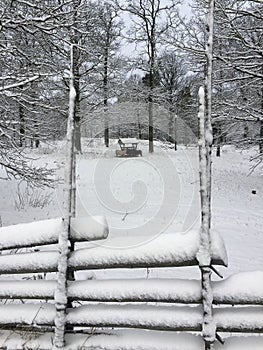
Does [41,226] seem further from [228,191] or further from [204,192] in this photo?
[228,191]

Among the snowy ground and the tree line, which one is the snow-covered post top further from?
the tree line

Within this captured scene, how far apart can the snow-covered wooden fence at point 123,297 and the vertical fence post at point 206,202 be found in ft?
0.27

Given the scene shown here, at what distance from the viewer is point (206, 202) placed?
2355 millimetres

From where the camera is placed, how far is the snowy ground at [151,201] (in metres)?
7.69

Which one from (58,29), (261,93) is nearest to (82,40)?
(58,29)

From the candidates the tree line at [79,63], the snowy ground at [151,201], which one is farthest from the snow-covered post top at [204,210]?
the tree line at [79,63]

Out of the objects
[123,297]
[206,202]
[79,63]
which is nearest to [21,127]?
[79,63]

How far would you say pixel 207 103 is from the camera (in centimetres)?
225

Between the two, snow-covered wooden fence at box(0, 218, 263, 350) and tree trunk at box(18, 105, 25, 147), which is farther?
tree trunk at box(18, 105, 25, 147)

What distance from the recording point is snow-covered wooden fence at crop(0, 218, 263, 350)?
8.07 feet

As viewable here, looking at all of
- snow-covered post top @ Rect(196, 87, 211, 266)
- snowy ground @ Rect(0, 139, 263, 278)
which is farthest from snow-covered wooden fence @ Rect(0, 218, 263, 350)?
snowy ground @ Rect(0, 139, 263, 278)

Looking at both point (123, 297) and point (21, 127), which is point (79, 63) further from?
point (123, 297)

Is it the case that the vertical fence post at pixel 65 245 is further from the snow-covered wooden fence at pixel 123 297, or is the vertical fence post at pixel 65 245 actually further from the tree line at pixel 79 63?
the tree line at pixel 79 63

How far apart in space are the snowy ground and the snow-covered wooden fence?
24 cm
